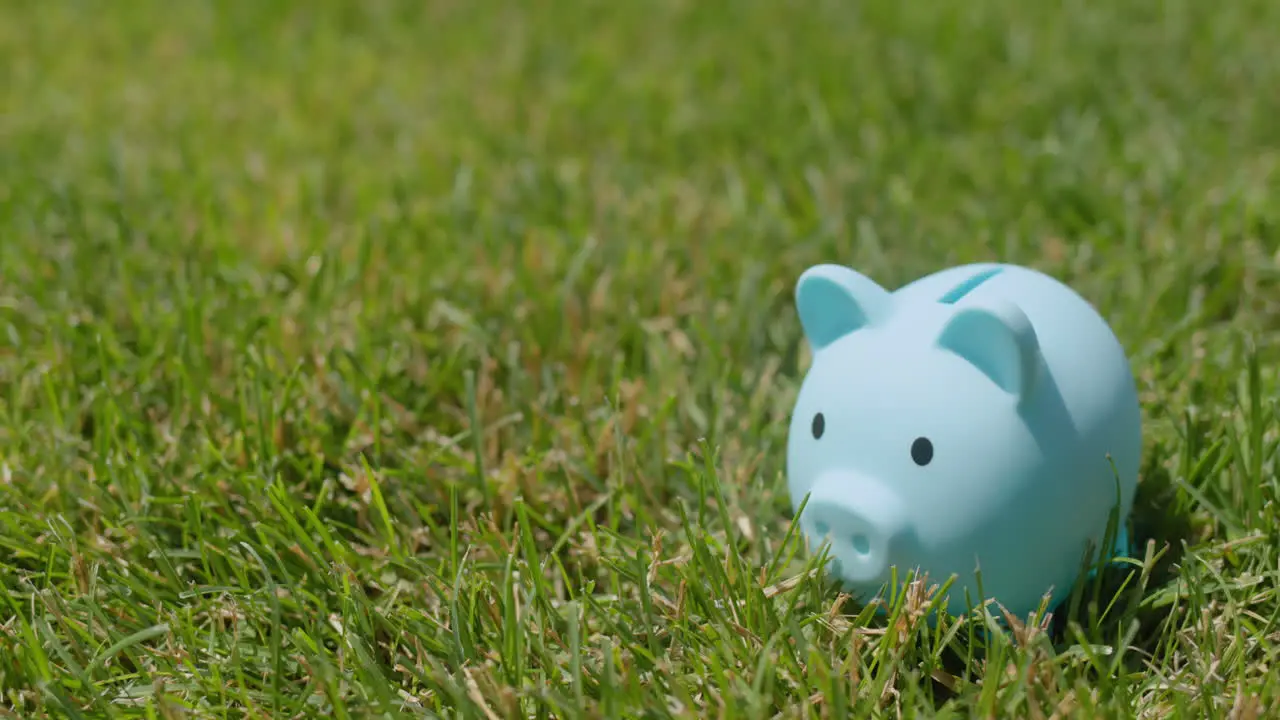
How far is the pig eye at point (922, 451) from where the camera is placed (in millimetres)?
1673

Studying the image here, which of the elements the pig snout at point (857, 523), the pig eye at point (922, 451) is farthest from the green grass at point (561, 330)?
the pig eye at point (922, 451)

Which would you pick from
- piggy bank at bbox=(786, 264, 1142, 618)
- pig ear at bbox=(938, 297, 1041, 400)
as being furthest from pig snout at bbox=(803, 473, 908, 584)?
pig ear at bbox=(938, 297, 1041, 400)

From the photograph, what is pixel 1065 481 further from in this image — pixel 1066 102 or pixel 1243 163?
pixel 1066 102

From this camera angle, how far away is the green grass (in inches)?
71.1

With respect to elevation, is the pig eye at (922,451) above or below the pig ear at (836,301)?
below

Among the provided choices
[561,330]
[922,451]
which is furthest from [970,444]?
[561,330]

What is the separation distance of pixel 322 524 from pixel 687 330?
1.01m

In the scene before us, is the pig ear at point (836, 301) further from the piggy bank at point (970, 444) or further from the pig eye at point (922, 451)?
the pig eye at point (922, 451)

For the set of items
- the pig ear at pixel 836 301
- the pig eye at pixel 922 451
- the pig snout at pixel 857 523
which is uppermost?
the pig ear at pixel 836 301

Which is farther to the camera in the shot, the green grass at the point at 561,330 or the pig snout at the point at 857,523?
the green grass at the point at 561,330

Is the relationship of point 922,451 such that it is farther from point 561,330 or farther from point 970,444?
point 561,330

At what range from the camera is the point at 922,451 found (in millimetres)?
1676

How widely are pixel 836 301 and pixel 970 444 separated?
33cm

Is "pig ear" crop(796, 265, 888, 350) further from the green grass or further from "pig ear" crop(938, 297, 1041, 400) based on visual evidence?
the green grass
